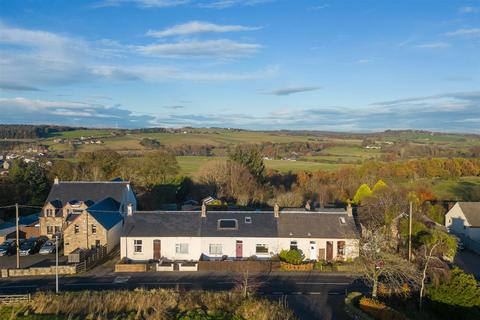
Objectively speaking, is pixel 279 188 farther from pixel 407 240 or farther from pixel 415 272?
pixel 415 272

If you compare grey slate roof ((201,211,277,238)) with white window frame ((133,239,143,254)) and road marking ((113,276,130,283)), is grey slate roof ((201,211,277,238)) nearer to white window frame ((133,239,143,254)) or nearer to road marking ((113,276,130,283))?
white window frame ((133,239,143,254))

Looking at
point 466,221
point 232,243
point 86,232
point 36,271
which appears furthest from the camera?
point 466,221

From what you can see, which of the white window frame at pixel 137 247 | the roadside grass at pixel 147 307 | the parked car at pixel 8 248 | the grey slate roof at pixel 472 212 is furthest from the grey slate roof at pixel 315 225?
the parked car at pixel 8 248

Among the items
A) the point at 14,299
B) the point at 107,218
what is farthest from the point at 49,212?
the point at 14,299

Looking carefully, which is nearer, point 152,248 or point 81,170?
point 152,248

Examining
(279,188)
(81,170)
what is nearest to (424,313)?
(279,188)

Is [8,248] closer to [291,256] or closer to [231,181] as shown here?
[291,256]

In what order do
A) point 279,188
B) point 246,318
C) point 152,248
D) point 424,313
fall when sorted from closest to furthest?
1. point 246,318
2. point 424,313
3. point 152,248
4. point 279,188
